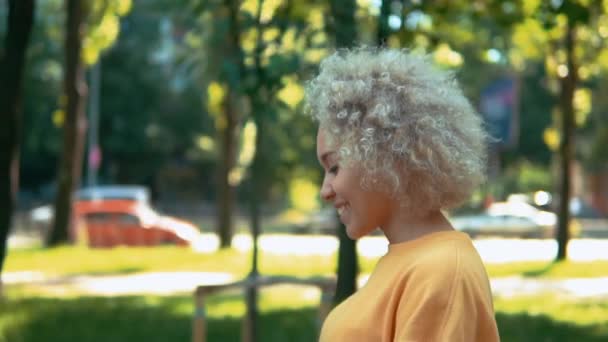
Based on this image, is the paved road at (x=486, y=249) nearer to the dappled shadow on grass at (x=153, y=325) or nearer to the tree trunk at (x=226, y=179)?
the tree trunk at (x=226, y=179)

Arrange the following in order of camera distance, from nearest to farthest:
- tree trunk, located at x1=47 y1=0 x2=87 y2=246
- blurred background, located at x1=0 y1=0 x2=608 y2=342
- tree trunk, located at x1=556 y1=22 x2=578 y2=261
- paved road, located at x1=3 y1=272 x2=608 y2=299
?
1. blurred background, located at x1=0 y1=0 x2=608 y2=342
2. paved road, located at x1=3 y1=272 x2=608 y2=299
3. tree trunk, located at x1=556 y1=22 x2=578 y2=261
4. tree trunk, located at x1=47 y1=0 x2=87 y2=246

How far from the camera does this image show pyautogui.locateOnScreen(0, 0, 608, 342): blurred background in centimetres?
904

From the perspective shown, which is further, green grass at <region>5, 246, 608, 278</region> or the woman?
green grass at <region>5, 246, 608, 278</region>

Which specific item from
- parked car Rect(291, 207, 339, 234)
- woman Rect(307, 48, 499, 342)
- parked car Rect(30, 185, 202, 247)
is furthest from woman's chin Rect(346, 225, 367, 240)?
parked car Rect(291, 207, 339, 234)

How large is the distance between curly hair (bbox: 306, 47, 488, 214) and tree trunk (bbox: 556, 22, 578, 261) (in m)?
20.9

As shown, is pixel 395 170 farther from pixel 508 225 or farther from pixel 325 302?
pixel 508 225

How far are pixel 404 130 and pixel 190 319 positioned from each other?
1003cm

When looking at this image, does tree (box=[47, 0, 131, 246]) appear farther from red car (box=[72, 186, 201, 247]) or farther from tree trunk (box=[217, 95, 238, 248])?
red car (box=[72, 186, 201, 247])

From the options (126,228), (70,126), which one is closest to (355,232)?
(70,126)

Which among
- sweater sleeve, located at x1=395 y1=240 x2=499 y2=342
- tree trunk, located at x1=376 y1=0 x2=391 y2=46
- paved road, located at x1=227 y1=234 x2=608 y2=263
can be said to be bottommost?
paved road, located at x1=227 y1=234 x2=608 y2=263

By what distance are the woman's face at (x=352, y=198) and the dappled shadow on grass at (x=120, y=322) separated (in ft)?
25.0

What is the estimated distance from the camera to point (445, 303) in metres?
2.31

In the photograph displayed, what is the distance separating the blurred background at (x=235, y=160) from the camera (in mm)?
9039

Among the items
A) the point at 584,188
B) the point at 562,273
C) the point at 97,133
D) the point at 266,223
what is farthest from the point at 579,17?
the point at 584,188
